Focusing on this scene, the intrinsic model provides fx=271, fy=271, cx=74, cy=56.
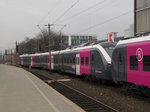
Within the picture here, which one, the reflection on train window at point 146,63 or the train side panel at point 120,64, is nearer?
the reflection on train window at point 146,63

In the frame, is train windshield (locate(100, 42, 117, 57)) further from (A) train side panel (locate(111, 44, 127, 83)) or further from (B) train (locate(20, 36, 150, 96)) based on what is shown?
(A) train side panel (locate(111, 44, 127, 83))

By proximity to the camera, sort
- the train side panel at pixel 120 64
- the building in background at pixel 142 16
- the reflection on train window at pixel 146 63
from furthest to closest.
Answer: the building in background at pixel 142 16 → the train side panel at pixel 120 64 → the reflection on train window at pixel 146 63

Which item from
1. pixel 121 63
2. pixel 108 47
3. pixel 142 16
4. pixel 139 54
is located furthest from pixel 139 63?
pixel 142 16

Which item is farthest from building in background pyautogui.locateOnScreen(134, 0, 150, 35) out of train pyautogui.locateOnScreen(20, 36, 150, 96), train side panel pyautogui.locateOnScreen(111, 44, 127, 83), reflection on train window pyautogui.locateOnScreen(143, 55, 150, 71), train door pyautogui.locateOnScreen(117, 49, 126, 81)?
reflection on train window pyautogui.locateOnScreen(143, 55, 150, 71)

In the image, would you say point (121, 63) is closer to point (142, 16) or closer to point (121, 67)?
point (121, 67)

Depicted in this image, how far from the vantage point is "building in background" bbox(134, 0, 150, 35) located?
20766mm

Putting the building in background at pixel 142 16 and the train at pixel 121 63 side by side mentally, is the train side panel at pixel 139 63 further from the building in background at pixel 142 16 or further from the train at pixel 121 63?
the building in background at pixel 142 16

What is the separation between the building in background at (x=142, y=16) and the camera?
20.8 metres

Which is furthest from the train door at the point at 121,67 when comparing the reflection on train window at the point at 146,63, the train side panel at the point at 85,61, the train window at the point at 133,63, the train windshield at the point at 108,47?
the train side panel at the point at 85,61

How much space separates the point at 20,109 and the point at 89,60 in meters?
10.3

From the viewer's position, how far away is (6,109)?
9562 millimetres

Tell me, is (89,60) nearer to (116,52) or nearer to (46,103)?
(116,52)

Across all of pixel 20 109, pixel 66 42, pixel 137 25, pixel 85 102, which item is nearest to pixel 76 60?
pixel 137 25

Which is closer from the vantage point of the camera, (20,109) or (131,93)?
(20,109)
